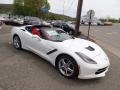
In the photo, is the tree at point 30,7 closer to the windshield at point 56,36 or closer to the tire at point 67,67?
the windshield at point 56,36

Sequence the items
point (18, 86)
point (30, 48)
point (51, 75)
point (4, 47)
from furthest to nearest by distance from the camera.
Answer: point (4, 47) < point (30, 48) < point (51, 75) < point (18, 86)

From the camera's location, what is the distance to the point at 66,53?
20.0ft

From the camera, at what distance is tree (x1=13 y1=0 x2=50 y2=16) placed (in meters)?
70.9

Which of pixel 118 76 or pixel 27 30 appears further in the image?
pixel 27 30

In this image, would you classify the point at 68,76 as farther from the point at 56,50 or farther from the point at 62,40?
the point at 62,40

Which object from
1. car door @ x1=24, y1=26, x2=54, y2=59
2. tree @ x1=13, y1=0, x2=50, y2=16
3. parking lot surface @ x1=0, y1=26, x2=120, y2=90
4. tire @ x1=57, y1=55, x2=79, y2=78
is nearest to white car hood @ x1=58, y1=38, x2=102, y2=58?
tire @ x1=57, y1=55, x2=79, y2=78

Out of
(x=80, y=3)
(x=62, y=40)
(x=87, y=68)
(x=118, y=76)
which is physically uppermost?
(x=80, y=3)

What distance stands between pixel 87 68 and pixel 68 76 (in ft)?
2.08

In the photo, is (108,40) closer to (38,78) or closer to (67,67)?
(67,67)

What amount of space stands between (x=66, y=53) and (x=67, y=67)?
1.30 feet

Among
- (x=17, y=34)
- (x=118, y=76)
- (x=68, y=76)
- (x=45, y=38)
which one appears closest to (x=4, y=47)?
(x=17, y=34)

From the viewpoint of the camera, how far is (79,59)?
19.1 feet

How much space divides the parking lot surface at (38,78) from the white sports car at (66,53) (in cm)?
23

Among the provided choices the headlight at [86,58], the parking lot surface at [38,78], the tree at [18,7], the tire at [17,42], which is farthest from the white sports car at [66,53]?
the tree at [18,7]
